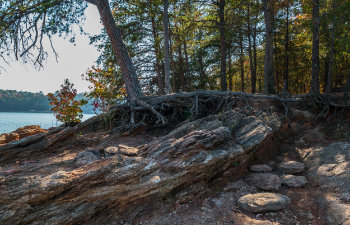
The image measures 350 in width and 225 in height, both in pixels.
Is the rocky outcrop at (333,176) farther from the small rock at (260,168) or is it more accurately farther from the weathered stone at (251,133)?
the weathered stone at (251,133)

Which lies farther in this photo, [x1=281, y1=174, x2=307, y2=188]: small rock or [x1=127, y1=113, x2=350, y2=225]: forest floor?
[x1=281, y1=174, x2=307, y2=188]: small rock

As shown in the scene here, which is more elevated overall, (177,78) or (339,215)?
(177,78)

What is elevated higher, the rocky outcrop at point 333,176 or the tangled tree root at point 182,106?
the tangled tree root at point 182,106

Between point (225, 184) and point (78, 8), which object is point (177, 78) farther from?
point (225, 184)

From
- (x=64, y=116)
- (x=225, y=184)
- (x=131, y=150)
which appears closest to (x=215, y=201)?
(x=225, y=184)

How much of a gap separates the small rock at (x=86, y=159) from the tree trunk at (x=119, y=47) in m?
3.39

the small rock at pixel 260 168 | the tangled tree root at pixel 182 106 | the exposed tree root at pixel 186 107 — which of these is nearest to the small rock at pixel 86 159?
the exposed tree root at pixel 186 107

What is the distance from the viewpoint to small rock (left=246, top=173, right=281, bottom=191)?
14.0 ft

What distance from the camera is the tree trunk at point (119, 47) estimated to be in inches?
301

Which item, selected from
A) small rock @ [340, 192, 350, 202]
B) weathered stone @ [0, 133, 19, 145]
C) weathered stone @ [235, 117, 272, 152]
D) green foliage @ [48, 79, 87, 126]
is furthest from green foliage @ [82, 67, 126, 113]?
small rock @ [340, 192, 350, 202]

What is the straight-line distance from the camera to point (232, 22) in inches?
524

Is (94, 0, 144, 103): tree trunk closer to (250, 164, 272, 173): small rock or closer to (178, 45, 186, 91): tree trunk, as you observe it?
(250, 164, 272, 173): small rock

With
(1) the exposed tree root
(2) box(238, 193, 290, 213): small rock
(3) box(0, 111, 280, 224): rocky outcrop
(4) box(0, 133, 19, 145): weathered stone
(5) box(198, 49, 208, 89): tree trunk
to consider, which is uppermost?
(5) box(198, 49, 208, 89): tree trunk

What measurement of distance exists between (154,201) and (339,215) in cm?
314
